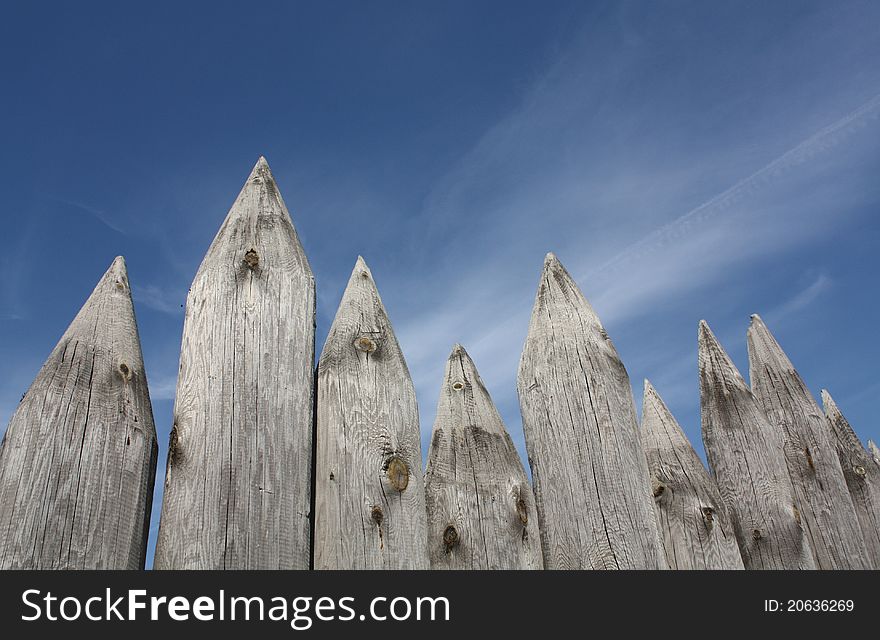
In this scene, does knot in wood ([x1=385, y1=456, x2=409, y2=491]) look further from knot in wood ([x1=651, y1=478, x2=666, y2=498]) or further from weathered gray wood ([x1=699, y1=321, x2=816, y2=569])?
weathered gray wood ([x1=699, y1=321, x2=816, y2=569])

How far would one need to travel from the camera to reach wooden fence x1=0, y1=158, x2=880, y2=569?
2186mm

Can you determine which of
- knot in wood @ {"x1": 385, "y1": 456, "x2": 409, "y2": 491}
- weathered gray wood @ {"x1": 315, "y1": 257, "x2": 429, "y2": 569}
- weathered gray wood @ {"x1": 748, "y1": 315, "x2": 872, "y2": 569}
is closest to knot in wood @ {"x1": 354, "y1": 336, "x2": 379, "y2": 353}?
weathered gray wood @ {"x1": 315, "y1": 257, "x2": 429, "y2": 569}

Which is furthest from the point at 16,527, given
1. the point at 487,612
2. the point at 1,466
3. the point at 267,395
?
the point at 487,612

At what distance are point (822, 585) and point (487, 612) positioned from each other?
1338mm

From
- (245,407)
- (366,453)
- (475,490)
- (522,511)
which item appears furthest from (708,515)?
(245,407)

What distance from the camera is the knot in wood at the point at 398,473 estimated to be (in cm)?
248

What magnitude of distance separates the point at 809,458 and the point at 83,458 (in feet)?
12.1

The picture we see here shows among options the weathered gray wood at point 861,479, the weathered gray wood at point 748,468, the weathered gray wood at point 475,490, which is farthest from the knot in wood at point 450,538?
the weathered gray wood at point 861,479

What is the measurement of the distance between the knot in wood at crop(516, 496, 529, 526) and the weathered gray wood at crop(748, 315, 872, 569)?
5.93ft

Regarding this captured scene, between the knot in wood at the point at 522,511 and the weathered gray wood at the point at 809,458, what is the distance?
71.2 inches

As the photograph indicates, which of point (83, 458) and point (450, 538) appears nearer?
point (83, 458)

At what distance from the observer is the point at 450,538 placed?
9.11 feet

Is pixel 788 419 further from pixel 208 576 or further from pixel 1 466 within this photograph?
pixel 1 466

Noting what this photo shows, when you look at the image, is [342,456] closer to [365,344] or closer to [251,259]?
[365,344]
